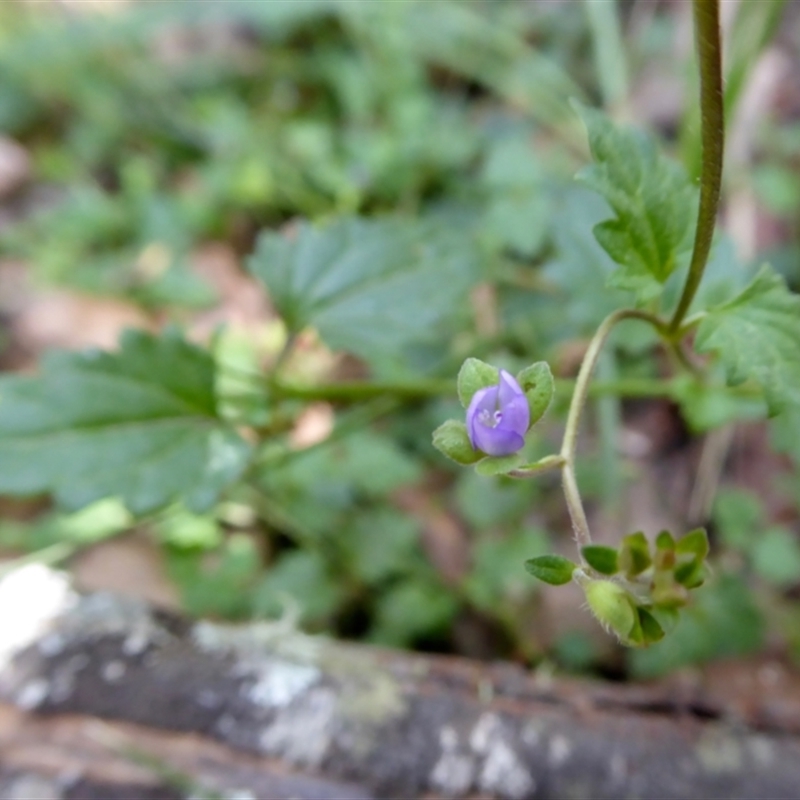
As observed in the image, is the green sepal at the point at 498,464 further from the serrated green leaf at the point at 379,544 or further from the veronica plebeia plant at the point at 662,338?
the serrated green leaf at the point at 379,544

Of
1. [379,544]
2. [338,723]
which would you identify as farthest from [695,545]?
[379,544]

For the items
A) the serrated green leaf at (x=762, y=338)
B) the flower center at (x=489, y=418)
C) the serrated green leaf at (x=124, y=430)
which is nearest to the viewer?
the flower center at (x=489, y=418)

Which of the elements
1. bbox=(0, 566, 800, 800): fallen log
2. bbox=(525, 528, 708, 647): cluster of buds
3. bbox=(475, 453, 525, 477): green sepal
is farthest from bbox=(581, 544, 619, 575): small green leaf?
bbox=(0, 566, 800, 800): fallen log

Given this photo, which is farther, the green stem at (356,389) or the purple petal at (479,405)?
the green stem at (356,389)

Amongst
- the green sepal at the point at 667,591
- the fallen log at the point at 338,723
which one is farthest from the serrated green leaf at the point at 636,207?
the fallen log at the point at 338,723

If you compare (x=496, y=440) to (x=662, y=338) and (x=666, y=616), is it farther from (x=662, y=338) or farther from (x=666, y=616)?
(x=662, y=338)
